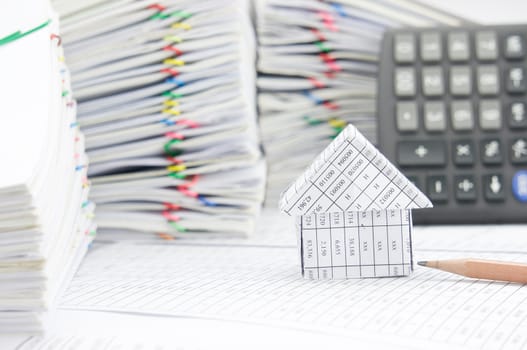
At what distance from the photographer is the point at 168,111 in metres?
0.56

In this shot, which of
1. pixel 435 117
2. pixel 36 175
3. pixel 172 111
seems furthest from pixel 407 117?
pixel 36 175

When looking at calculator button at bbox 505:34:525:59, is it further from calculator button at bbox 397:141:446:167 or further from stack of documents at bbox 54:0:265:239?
stack of documents at bbox 54:0:265:239

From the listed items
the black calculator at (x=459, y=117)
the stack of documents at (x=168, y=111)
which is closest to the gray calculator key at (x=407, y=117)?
the black calculator at (x=459, y=117)

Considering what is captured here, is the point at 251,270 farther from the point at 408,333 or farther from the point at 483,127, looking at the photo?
the point at 483,127

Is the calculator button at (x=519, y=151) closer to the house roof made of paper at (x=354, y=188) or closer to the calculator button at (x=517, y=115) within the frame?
the calculator button at (x=517, y=115)

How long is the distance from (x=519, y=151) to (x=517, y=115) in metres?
0.03

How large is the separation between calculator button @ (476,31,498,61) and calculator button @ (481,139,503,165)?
80 mm

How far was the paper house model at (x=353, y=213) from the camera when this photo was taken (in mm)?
414

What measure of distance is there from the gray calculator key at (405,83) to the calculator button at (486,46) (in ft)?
0.21

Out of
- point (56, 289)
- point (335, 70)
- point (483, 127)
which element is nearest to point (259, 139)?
point (335, 70)

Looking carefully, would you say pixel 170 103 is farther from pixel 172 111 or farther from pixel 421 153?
pixel 421 153

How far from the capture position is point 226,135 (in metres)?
0.55

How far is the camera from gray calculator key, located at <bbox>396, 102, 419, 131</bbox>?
0.61 m

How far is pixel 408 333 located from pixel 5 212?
213mm
